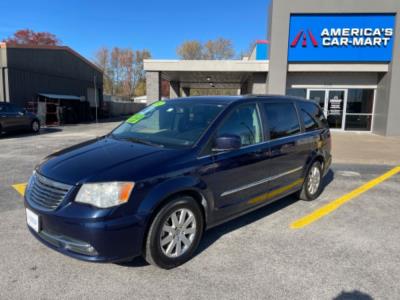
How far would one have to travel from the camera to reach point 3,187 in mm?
5770

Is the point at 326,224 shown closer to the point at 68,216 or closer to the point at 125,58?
the point at 68,216

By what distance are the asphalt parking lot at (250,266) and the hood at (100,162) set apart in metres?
0.96

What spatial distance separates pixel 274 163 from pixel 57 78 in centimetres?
2501

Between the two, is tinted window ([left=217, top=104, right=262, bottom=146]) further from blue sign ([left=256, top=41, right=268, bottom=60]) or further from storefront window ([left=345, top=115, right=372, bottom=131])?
blue sign ([left=256, top=41, right=268, bottom=60])

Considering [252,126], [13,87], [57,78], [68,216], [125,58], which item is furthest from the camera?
[125,58]

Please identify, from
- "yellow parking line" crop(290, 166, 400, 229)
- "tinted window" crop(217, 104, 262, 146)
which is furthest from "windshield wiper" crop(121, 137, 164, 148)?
"yellow parking line" crop(290, 166, 400, 229)

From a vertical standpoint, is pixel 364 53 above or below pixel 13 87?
above

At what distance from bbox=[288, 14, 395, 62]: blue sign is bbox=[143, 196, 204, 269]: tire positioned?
14.3m

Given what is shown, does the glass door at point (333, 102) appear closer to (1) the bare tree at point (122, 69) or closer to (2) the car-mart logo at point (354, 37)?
(2) the car-mart logo at point (354, 37)

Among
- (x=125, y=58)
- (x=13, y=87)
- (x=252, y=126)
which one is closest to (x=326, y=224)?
(x=252, y=126)

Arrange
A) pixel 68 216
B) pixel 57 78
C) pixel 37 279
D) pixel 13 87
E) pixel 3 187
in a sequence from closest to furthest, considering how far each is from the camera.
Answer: pixel 68 216 < pixel 37 279 < pixel 3 187 < pixel 13 87 < pixel 57 78

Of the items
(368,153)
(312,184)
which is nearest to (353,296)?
(312,184)

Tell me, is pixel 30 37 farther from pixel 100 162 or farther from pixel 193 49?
pixel 100 162

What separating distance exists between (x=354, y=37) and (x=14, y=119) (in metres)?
16.7
